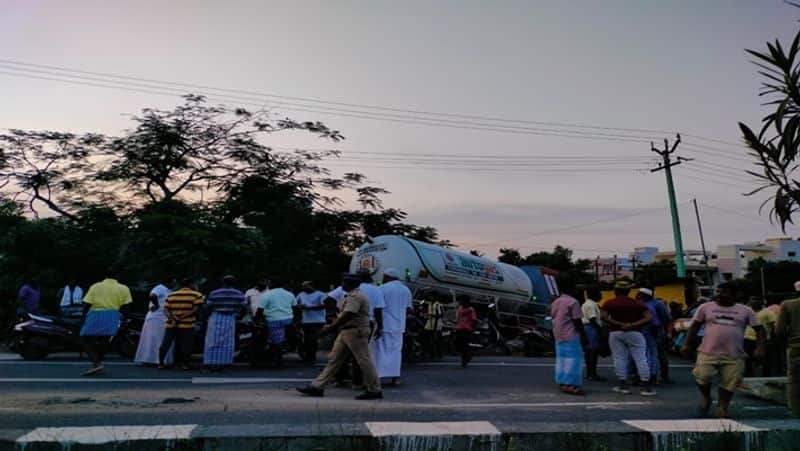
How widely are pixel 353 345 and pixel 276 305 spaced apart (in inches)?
165

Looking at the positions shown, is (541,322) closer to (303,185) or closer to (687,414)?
(303,185)

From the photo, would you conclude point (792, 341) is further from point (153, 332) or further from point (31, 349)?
point (31, 349)

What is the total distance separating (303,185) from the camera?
21.2 metres

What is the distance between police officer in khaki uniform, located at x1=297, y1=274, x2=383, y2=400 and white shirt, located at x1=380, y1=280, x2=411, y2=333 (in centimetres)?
139

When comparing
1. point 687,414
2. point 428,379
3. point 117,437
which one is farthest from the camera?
point 428,379

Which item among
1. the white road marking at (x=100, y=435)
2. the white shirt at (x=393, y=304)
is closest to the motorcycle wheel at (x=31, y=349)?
the white shirt at (x=393, y=304)

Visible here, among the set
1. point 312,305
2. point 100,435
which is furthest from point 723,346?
point 312,305

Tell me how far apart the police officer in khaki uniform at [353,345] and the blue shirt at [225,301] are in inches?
132

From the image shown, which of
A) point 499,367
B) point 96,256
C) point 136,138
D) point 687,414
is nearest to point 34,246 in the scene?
point 96,256

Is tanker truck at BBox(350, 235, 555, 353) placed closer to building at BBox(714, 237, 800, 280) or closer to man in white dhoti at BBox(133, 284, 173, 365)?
man in white dhoti at BBox(133, 284, 173, 365)

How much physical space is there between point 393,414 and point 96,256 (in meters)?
12.7

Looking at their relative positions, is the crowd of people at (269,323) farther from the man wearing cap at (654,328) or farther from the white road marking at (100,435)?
Answer: the man wearing cap at (654,328)

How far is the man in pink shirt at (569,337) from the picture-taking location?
354 inches

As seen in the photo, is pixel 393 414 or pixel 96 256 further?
pixel 96 256
